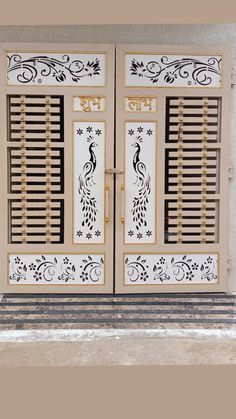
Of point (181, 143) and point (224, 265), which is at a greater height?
point (181, 143)

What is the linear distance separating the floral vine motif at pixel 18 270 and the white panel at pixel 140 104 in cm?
170

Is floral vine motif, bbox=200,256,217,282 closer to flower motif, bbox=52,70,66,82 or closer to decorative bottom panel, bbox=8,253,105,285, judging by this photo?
decorative bottom panel, bbox=8,253,105,285

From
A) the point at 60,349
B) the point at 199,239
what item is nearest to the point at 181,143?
the point at 199,239

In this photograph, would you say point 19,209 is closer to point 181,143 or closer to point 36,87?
point 36,87

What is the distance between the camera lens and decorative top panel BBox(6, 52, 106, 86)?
4125 mm

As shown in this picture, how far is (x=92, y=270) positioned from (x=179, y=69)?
6.50 ft

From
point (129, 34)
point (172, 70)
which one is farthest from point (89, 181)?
point (129, 34)

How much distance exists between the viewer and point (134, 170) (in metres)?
4.25

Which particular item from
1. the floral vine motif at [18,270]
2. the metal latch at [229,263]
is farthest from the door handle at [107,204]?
the metal latch at [229,263]

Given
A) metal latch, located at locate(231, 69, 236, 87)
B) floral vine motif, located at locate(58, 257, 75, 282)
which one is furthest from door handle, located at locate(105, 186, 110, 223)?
metal latch, located at locate(231, 69, 236, 87)

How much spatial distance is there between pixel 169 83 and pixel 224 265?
1.75 metres

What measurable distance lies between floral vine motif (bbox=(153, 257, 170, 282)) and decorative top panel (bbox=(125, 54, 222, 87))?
63.2 inches

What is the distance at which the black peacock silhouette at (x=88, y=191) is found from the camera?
167 inches

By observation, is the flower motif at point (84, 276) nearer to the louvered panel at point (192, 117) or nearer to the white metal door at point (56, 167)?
the white metal door at point (56, 167)
